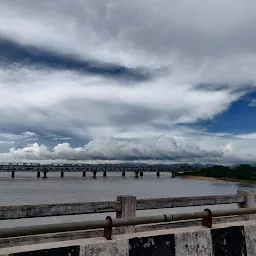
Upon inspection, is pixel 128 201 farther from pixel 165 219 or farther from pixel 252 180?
pixel 252 180

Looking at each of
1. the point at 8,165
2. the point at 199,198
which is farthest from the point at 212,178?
the point at 199,198

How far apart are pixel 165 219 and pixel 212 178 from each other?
176m

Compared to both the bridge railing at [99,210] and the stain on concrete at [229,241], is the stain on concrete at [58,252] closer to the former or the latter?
the bridge railing at [99,210]

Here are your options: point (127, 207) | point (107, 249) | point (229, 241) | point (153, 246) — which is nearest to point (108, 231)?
point (107, 249)

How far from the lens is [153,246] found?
13.1ft

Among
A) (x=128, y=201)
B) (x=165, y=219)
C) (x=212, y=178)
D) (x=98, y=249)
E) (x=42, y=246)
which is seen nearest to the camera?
(x=42, y=246)

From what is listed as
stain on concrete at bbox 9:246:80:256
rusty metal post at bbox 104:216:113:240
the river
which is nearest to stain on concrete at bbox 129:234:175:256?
rusty metal post at bbox 104:216:113:240

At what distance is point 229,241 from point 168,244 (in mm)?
1058

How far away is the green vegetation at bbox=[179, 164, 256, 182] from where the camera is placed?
495ft

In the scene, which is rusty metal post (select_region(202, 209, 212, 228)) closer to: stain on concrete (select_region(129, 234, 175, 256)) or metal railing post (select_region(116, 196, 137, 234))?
stain on concrete (select_region(129, 234, 175, 256))

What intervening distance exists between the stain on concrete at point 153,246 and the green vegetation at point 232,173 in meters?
151

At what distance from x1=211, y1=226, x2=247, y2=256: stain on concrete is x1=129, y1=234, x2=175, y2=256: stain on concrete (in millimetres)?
726

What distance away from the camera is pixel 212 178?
569 feet

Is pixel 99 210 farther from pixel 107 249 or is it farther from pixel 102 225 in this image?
pixel 107 249
